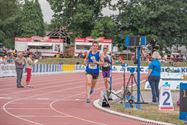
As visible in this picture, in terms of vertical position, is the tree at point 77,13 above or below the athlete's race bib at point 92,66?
above

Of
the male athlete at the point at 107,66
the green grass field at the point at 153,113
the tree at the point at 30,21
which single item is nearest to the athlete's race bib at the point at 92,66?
the male athlete at the point at 107,66

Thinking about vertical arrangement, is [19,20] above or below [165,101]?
above

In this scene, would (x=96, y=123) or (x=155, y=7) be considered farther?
(x=155, y=7)

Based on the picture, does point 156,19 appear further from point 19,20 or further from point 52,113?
point 52,113

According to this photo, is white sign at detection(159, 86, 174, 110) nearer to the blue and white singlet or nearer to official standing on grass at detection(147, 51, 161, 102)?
official standing on grass at detection(147, 51, 161, 102)

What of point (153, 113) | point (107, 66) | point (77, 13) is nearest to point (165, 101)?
point (153, 113)

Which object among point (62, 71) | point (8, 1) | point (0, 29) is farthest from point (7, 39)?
point (62, 71)

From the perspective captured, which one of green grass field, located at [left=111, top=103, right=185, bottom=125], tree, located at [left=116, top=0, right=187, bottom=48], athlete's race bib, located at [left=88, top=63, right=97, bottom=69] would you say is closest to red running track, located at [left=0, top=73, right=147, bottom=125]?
green grass field, located at [left=111, top=103, right=185, bottom=125]

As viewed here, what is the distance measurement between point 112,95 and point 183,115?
17.7 feet

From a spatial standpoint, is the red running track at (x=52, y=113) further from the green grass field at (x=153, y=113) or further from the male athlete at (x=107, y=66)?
the male athlete at (x=107, y=66)

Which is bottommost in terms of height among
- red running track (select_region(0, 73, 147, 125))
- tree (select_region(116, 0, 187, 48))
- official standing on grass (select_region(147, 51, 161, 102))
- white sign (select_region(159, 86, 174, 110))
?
red running track (select_region(0, 73, 147, 125))

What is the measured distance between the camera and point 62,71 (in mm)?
50062

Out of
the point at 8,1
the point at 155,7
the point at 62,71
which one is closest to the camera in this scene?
the point at 62,71

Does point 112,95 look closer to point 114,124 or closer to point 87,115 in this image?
point 87,115
